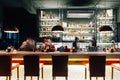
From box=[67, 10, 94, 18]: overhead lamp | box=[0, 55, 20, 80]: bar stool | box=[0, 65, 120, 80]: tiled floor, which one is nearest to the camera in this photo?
box=[0, 55, 20, 80]: bar stool

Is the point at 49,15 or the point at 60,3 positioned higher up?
the point at 60,3

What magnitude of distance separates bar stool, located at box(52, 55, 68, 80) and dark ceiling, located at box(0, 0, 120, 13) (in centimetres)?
512

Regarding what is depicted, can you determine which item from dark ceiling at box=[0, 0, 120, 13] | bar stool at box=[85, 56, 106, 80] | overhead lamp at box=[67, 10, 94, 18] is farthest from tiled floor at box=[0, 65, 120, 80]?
overhead lamp at box=[67, 10, 94, 18]

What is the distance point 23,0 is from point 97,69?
18.9ft

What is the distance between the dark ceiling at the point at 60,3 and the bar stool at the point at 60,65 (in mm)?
5118

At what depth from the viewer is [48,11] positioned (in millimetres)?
13484

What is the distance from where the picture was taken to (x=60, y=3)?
12133 millimetres

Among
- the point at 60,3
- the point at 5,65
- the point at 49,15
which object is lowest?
the point at 5,65

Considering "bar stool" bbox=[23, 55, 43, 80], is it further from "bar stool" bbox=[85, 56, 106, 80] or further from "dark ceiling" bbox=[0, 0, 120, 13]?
"dark ceiling" bbox=[0, 0, 120, 13]

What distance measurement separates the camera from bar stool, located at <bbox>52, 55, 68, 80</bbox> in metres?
6.84

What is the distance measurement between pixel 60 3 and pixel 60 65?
576cm

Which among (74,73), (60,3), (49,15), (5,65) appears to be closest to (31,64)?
(5,65)

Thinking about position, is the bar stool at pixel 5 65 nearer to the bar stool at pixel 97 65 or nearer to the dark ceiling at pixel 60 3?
the bar stool at pixel 97 65

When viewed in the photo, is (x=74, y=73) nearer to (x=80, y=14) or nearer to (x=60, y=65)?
(x=60, y=65)
